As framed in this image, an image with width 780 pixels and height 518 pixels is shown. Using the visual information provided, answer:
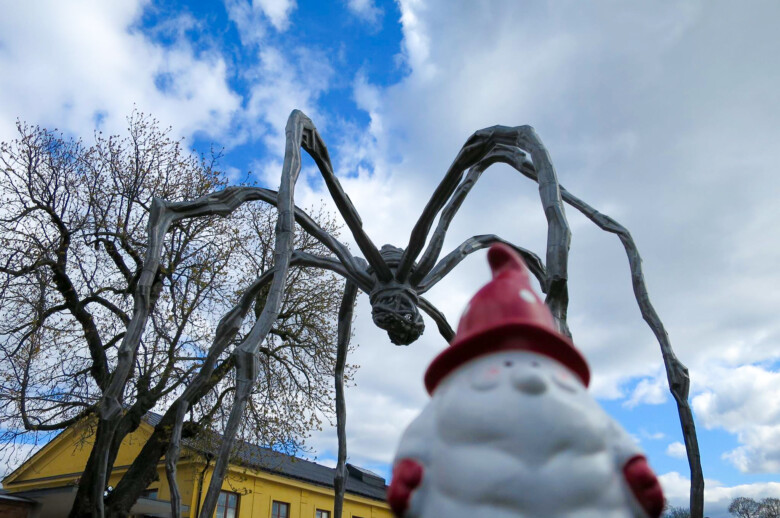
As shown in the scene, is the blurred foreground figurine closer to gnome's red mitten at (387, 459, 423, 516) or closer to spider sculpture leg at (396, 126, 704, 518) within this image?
gnome's red mitten at (387, 459, 423, 516)

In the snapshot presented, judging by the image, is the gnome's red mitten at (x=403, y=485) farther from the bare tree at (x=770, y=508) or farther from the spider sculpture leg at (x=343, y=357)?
the bare tree at (x=770, y=508)

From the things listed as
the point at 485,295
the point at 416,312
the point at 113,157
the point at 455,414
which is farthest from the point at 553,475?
the point at 113,157

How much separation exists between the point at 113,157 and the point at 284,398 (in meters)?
6.06

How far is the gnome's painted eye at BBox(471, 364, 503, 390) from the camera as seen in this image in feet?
5.43

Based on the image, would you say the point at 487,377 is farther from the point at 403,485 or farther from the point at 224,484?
the point at 224,484

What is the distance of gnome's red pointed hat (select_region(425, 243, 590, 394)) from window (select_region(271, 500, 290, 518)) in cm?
1766

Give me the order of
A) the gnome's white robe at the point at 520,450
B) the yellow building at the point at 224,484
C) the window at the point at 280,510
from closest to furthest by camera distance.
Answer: the gnome's white robe at the point at 520,450 < the yellow building at the point at 224,484 < the window at the point at 280,510

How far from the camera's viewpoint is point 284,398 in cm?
1259

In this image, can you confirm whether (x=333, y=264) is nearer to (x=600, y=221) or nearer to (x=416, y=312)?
(x=416, y=312)

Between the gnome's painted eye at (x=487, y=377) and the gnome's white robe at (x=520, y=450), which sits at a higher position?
the gnome's painted eye at (x=487, y=377)

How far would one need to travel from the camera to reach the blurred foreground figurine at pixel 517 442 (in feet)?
5.07

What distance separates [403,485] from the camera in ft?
5.46

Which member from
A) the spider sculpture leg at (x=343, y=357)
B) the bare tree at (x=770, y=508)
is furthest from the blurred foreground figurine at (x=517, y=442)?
the bare tree at (x=770, y=508)

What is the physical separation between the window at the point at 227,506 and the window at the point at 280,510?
150 cm
